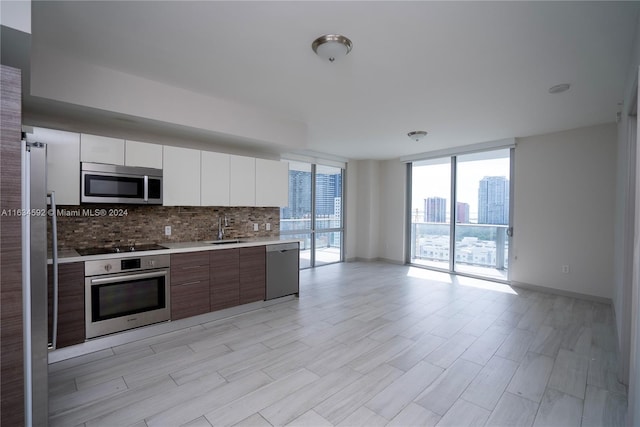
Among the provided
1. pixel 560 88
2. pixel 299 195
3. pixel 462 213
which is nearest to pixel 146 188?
pixel 299 195

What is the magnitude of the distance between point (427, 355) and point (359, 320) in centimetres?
97

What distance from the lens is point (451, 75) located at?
8.99 feet

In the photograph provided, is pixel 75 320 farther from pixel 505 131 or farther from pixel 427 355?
pixel 505 131

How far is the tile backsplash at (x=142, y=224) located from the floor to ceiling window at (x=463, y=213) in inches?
158

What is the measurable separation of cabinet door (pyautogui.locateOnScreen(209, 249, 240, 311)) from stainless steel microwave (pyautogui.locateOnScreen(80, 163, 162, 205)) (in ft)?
3.07

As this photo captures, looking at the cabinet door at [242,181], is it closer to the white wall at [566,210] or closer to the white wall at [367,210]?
the white wall at [367,210]

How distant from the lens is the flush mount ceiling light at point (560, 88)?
9.51 ft

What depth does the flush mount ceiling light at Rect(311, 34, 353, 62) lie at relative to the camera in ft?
7.09

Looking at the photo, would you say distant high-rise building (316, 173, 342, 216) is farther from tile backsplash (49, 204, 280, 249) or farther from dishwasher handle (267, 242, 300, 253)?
dishwasher handle (267, 242, 300, 253)

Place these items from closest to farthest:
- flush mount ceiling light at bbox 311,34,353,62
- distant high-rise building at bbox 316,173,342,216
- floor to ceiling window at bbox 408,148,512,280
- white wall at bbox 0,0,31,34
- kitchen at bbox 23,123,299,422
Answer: white wall at bbox 0,0,31,34 → flush mount ceiling light at bbox 311,34,353,62 → kitchen at bbox 23,123,299,422 → floor to ceiling window at bbox 408,148,512,280 → distant high-rise building at bbox 316,173,342,216

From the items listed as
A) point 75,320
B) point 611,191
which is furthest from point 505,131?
point 75,320

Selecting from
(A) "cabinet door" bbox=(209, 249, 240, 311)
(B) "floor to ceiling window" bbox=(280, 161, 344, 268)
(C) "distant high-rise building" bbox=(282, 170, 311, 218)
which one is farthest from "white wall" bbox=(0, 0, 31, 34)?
(C) "distant high-rise building" bbox=(282, 170, 311, 218)

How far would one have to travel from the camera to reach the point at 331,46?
87.1 inches

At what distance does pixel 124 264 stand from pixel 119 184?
2.80ft
